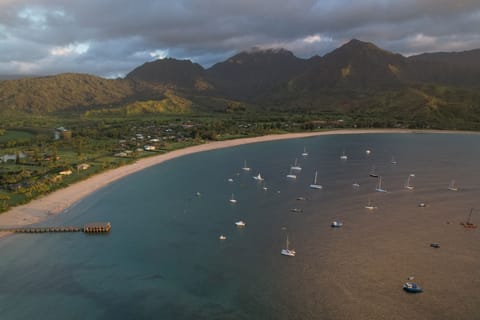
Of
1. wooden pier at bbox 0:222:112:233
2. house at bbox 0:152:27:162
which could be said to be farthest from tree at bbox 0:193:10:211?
house at bbox 0:152:27:162

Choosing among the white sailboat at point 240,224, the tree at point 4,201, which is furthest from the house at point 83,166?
the white sailboat at point 240,224

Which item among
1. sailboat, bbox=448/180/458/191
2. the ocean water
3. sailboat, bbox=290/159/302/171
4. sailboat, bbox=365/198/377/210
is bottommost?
the ocean water

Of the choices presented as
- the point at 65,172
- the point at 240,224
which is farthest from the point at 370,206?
the point at 65,172

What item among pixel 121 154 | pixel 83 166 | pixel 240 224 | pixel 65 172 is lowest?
pixel 240 224

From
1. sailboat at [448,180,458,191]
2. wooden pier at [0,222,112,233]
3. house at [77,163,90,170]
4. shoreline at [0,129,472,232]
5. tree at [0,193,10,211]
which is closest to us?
wooden pier at [0,222,112,233]

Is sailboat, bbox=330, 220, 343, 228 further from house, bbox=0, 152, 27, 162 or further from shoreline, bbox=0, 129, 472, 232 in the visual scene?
house, bbox=0, 152, 27, 162

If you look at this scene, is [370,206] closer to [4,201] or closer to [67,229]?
[67,229]

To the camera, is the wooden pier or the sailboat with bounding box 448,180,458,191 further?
the sailboat with bounding box 448,180,458,191

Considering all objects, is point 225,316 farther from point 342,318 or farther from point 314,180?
point 314,180
